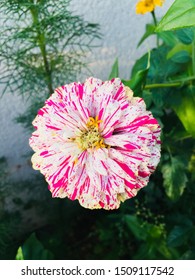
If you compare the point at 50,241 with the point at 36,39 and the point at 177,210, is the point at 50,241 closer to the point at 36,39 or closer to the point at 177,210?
the point at 177,210

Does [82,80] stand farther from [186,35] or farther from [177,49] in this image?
[186,35]

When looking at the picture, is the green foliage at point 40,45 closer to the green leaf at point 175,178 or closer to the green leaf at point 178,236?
the green leaf at point 175,178

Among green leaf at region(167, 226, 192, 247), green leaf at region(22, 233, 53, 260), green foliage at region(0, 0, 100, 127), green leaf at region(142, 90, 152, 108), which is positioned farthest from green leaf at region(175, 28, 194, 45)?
green leaf at region(22, 233, 53, 260)

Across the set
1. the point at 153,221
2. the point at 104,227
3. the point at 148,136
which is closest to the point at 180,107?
the point at 148,136

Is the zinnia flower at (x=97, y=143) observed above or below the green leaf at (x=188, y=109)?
above

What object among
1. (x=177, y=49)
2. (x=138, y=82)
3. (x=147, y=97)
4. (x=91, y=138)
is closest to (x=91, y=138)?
(x=91, y=138)

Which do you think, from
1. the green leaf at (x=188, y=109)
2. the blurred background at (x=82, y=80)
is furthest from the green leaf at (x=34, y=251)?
the green leaf at (x=188, y=109)
